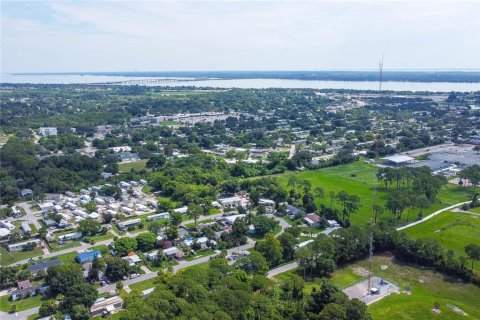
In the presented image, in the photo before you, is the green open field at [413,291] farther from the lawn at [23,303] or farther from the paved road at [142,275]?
the lawn at [23,303]

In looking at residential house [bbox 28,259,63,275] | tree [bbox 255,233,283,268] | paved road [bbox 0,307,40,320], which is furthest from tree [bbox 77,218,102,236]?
tree [bbox 255,233,283,268]

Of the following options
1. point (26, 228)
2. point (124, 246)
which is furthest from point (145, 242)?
point (26, 228)

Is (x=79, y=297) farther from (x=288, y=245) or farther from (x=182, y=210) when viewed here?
(x=182, y=210)

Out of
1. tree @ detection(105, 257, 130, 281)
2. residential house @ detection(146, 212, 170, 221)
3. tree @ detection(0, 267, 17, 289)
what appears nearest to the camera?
tree @ detection(0, 267, 17, 289)

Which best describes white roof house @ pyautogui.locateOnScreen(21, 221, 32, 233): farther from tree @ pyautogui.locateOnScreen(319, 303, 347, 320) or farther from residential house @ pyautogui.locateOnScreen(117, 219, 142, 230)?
tree @ pyautogui.locateOnScreen(319, 303, 347, 320)

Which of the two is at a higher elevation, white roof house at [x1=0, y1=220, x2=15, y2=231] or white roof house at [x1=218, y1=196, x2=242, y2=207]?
white roof house at [x1=218, y1=196, x2=242, y2=207]

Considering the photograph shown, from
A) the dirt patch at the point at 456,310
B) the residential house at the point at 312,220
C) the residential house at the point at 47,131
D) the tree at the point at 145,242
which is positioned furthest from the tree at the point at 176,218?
the residential house at the point at 47,131
